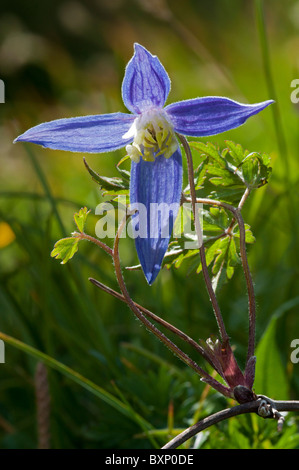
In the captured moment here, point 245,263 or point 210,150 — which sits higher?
point 210,150

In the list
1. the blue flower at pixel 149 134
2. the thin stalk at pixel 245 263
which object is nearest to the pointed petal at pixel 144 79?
the blue flower at pixel 149 134

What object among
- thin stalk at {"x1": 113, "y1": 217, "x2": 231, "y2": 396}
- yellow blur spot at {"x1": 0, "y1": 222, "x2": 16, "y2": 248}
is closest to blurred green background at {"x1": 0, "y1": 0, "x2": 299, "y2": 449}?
yellow blur spot at {"x1": 0, "y1": 222, "x2": 16, "y2": 248}
